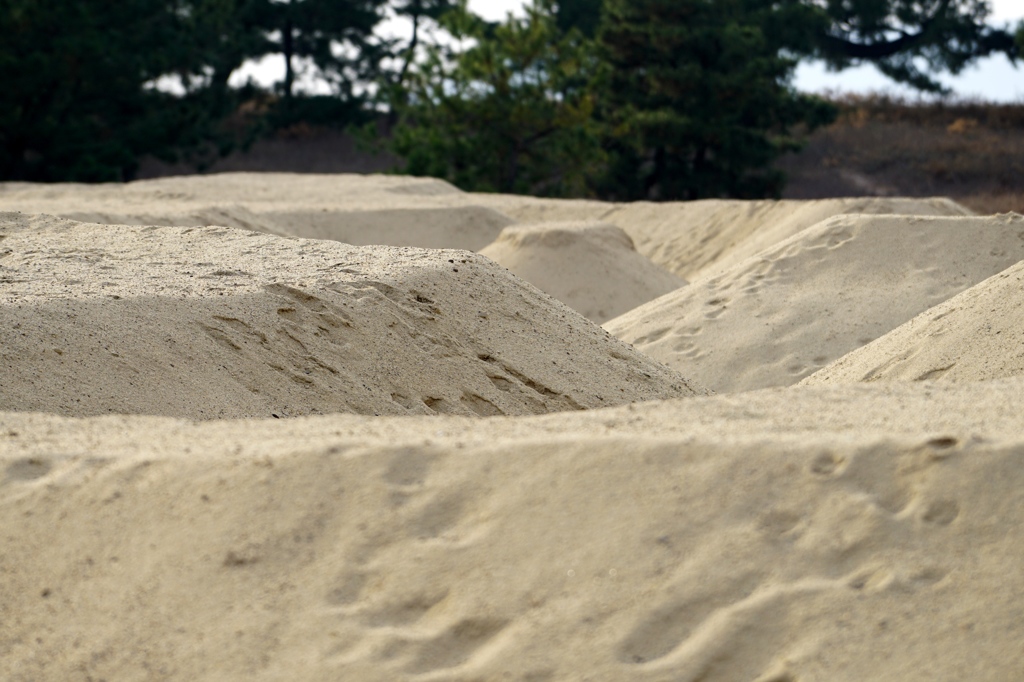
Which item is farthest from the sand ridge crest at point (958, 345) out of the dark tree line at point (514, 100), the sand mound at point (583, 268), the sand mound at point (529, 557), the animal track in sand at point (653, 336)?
the dark tree line at point (514, 100)

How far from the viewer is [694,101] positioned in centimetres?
1884

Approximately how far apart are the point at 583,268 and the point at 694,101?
1018 centimetres

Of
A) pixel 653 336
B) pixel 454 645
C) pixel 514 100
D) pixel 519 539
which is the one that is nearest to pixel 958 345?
pixel 653 336

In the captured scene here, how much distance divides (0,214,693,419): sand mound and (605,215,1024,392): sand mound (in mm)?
1440

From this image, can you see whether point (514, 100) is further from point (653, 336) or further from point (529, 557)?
point (529, 557)

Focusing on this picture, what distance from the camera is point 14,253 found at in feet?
19.1

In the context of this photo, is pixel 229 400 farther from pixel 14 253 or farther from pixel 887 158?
pixel 887 158

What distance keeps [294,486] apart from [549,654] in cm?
72

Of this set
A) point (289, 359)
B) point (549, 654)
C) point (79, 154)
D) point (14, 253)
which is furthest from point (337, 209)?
point (549, 654)

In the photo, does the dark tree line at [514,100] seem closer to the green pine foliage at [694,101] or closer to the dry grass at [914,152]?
the green pine foliage at [694,101]

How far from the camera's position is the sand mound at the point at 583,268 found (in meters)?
9.32

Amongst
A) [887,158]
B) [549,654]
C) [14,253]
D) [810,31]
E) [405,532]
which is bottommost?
[549,654]

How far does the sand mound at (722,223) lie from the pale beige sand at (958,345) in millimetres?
4147

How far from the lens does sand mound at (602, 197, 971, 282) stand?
11172 mm
